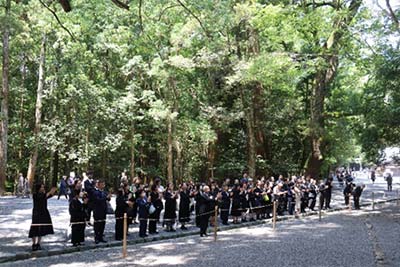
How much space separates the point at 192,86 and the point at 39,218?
60.2ft

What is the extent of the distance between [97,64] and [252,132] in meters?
12.0

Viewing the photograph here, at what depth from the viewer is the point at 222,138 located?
31.9 metres

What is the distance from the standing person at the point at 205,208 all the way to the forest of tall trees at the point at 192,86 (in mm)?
10237

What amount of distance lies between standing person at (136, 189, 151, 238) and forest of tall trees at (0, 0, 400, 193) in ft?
35.4

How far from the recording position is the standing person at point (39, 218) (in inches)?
416

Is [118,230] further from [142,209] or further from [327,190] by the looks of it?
[327,190]

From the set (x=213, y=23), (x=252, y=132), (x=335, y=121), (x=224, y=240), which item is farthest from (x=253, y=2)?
(x=224, y=240)

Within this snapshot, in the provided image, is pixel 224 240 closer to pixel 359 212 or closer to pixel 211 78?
pixel 359 212

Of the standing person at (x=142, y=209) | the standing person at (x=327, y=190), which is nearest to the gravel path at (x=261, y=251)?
the standing person at (x=142, y=209)

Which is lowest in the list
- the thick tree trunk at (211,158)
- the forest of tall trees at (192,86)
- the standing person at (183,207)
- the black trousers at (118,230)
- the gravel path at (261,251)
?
the gravel path at (261,251)

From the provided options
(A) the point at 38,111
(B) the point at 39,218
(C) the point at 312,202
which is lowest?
(C) the point at 312,202

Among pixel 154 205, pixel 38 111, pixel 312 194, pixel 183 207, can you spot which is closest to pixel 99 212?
pixel 154 205

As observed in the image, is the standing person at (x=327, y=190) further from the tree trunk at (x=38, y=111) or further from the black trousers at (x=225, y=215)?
the tree trunk at (x=38, y=111)

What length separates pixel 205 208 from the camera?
13734 millimetres
